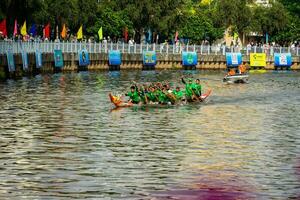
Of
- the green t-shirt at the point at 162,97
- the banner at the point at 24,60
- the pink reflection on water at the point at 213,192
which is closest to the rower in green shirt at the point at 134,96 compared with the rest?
the green t-shirt at the point at 162,97

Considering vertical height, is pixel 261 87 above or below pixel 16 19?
below

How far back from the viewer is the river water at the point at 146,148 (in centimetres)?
2883

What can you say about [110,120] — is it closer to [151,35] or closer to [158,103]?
[158,103]

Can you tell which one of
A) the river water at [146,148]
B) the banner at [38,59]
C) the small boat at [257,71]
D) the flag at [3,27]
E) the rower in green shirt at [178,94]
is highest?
the flag at [3,27]

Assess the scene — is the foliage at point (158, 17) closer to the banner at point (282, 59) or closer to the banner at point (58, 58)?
the banner at point (58, 58)

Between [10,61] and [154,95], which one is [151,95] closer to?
[154,95]

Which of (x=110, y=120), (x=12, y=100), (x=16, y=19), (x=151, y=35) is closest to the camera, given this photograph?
(x=110, y=120)

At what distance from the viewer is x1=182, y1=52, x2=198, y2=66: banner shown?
120 m

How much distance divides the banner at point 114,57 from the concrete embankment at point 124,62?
472 millimetres

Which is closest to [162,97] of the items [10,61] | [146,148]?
[146,148]

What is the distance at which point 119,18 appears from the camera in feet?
440

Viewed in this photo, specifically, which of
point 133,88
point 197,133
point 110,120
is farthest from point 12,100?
point 197,133

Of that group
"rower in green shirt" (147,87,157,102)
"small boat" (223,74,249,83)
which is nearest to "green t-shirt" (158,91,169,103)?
"rower in green shirt" (147,87,157,102)

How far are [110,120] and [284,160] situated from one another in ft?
54.0
